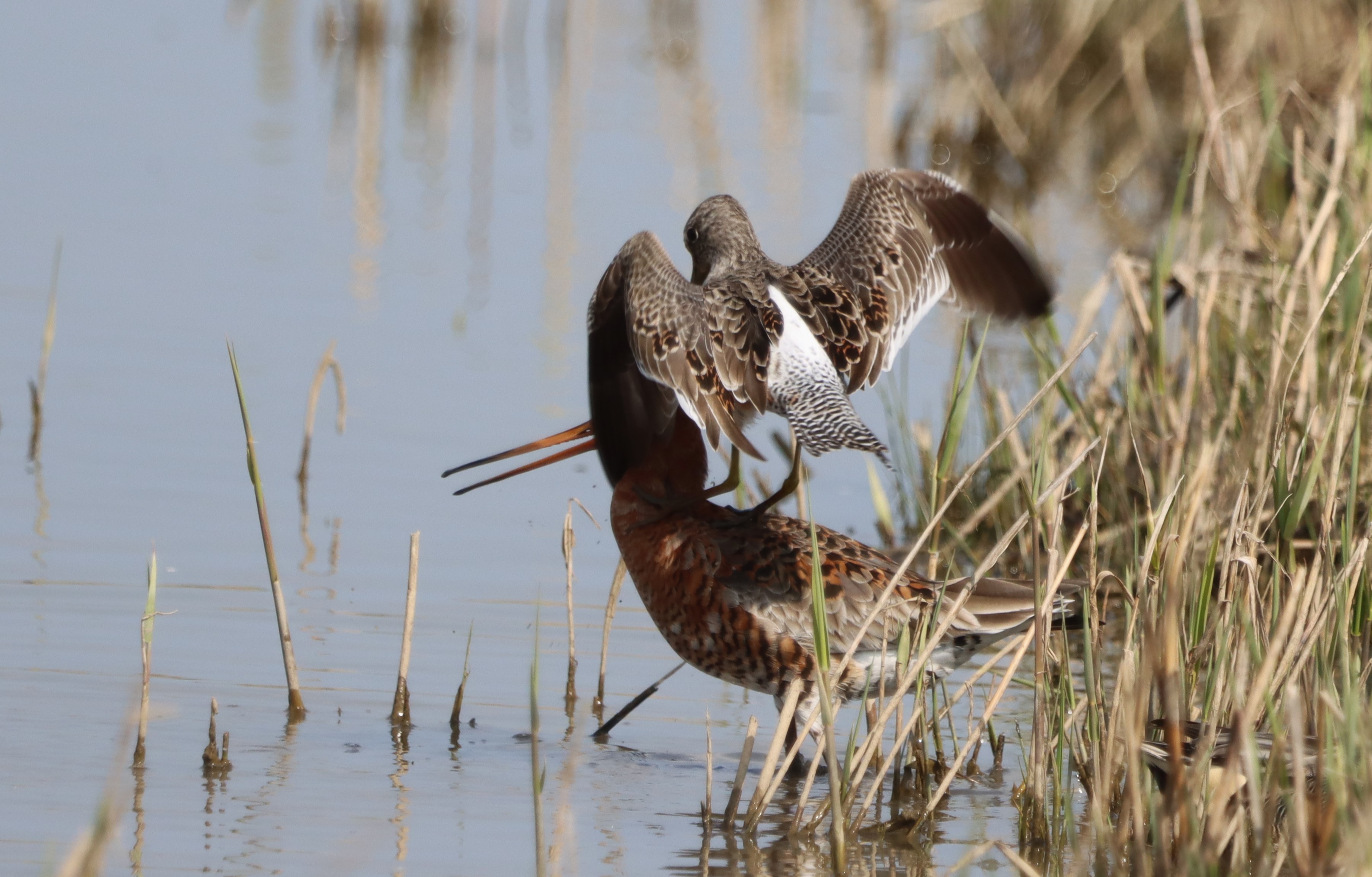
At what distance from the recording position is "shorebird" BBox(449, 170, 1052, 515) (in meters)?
4.80

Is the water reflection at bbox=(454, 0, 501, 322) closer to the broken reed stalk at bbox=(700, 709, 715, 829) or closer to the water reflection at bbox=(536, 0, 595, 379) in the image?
the water reflection at bbox=(536, 0, 595, 379)

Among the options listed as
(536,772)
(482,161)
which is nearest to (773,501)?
(536,772)

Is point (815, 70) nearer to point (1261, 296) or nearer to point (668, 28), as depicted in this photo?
point (668, 28)

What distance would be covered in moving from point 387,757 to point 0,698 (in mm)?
1068

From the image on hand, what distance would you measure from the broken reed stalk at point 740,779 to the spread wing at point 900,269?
1318mm

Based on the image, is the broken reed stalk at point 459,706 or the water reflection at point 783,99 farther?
the water reflection at point 783,99

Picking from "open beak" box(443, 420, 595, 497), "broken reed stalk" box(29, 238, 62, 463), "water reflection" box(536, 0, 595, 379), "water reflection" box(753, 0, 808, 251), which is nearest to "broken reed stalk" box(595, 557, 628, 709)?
"open beak" box(443, 420, 595, 497)

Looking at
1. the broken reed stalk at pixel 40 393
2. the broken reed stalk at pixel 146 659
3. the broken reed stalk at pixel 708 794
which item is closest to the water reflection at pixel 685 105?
the broken reed stalk at pixel 40 393

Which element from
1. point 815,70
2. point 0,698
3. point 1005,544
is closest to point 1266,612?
point 1005,544

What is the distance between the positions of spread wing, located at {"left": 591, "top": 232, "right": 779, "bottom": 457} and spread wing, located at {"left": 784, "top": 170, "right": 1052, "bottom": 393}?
33 cm

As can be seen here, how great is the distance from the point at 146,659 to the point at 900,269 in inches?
95.4

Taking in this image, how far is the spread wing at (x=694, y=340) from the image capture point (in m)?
4.79

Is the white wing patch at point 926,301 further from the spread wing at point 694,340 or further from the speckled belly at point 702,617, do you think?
the speckled belly at point 702,617

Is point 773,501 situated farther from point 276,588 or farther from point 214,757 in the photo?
point 214,757
